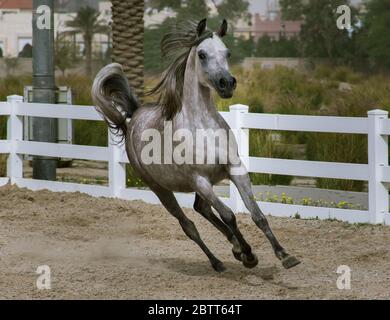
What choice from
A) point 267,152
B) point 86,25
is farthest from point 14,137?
point 86,25

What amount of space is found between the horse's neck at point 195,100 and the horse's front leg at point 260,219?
58cm

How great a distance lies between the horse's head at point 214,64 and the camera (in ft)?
25.2

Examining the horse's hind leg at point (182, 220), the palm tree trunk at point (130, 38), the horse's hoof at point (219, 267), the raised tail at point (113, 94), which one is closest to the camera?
the horse's hoof at point (219, 267)

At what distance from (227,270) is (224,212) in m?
0.82

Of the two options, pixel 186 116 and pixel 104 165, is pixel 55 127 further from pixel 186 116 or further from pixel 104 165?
pixel 186 116

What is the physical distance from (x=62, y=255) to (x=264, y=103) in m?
13.6

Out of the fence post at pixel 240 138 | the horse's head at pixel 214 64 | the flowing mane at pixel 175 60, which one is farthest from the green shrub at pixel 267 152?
the horse's head at pixel 214 64

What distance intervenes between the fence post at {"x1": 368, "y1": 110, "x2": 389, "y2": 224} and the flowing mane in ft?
9.73

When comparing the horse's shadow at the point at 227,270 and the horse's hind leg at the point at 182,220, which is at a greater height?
the horse's hind leg at the point at 182,220

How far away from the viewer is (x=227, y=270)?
8680 millimetres

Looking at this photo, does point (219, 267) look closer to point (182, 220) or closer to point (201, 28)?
point (182, 220)

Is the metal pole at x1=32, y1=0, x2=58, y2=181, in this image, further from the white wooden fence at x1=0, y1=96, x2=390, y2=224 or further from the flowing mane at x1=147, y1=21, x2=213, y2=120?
the flowing mane at x1=147, y1=21, x2=213, y2=120

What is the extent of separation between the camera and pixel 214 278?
8359mm

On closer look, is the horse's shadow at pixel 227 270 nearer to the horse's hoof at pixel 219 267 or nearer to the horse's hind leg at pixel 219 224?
the horse's hoof at pixel 219 267
